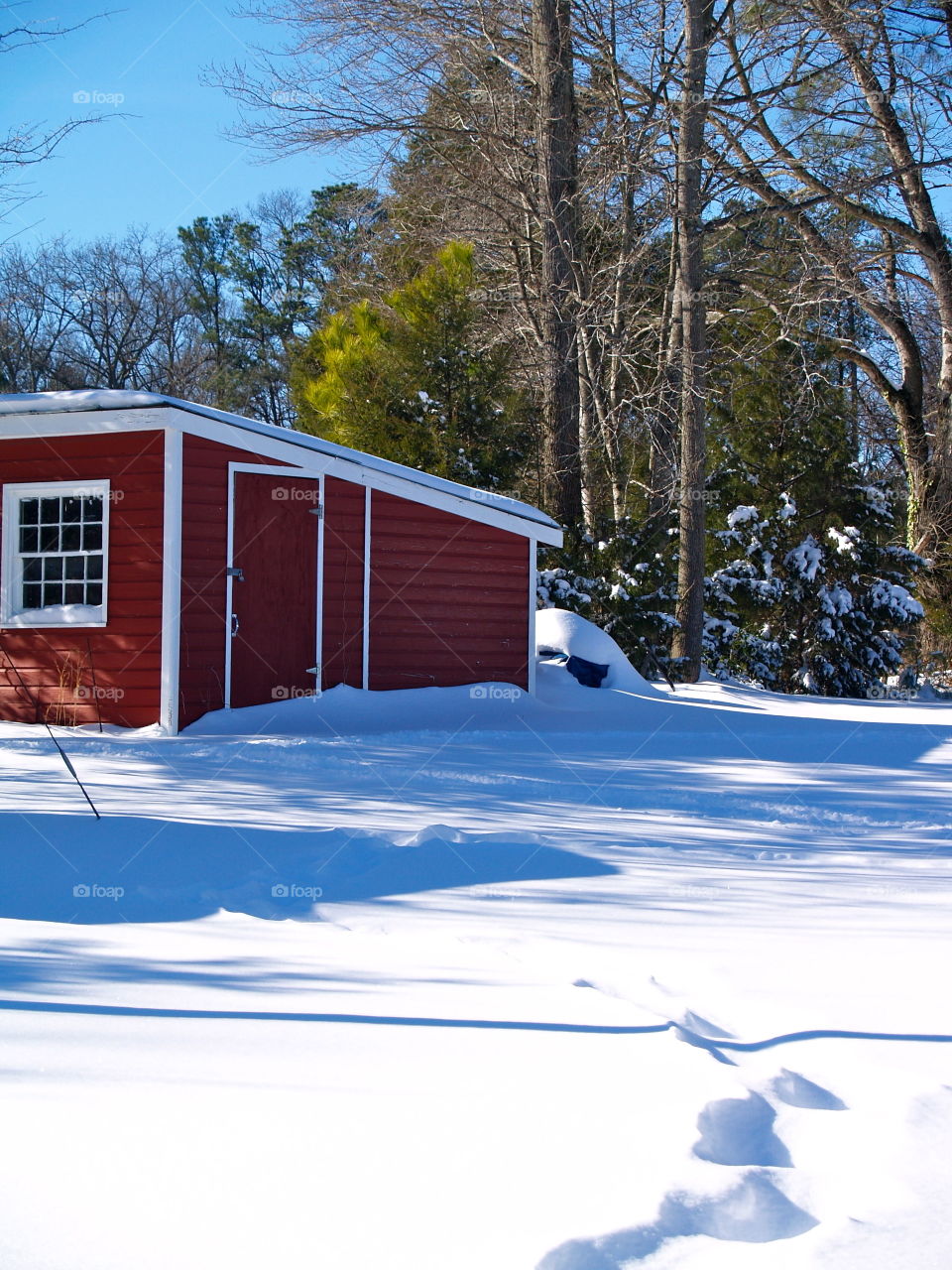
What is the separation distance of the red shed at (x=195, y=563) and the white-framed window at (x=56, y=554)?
17 millimetres

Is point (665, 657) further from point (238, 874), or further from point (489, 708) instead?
point (238, 874)

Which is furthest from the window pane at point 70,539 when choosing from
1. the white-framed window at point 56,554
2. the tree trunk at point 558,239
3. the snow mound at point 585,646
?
the tree trunk at point 558,239

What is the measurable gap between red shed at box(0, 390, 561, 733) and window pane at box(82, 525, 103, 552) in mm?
13

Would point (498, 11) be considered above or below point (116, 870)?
above

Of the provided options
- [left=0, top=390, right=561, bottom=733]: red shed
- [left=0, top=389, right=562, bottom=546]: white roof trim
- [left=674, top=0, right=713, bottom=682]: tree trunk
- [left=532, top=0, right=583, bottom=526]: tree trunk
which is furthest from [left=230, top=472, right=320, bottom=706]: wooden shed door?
[left=532, top=0, right=583, bottom=526]: tree trunk

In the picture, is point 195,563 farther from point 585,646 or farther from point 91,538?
point 585,646

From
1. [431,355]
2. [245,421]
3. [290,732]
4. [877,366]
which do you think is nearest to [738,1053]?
[290,732]

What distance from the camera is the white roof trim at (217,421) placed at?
391 inches

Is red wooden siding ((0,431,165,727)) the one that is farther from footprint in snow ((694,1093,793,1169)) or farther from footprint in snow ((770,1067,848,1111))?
footprint in snow ((694,1093,793,1169))

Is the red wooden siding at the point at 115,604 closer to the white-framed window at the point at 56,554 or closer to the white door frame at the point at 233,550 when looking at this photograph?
the white-framed window at the point at 56,554

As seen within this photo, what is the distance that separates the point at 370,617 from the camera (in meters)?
11.3

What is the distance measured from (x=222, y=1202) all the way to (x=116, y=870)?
3.17 metres

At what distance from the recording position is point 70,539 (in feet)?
34.2

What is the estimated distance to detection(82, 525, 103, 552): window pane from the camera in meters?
10.3
